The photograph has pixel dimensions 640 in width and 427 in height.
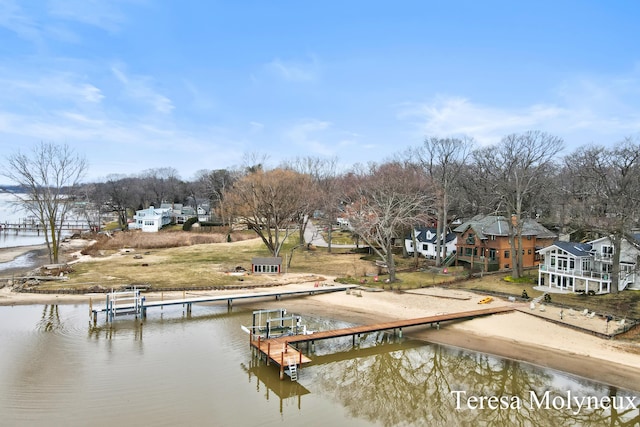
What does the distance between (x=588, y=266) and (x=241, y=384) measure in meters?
29.5

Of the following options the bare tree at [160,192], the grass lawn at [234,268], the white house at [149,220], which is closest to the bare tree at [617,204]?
the grass lawn at [234,268]

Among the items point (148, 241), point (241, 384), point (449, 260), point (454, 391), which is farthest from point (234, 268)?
point (454, 391)

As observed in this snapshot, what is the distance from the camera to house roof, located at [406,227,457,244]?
52.8 m

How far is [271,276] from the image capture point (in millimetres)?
41812

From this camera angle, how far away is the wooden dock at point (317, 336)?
19.6 meters

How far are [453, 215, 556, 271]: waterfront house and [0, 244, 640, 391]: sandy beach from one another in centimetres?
1152

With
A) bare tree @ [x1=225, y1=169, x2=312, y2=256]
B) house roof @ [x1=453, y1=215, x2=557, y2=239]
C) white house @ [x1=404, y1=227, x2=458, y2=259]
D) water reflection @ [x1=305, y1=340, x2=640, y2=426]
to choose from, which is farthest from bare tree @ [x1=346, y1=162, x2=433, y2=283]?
water reflection @ [x1=305, y1=340, x2=640, y2=426]

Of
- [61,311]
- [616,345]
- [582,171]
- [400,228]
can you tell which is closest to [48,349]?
[61,311]

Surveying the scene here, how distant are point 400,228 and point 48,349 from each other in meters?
41.1

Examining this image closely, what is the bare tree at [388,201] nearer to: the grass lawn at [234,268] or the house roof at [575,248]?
the grass lawn at [234,268]

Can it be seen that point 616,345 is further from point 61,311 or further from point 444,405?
point 61,311

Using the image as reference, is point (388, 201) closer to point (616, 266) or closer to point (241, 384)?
point (616, 266)

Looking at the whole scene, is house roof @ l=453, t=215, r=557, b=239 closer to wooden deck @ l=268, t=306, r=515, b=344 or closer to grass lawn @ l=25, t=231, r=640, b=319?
grass lawn @ l=25, t=231, r=640, b=319

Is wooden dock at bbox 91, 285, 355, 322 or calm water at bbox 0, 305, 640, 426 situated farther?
wooden dock at bbox 91, 285, 355, 322
